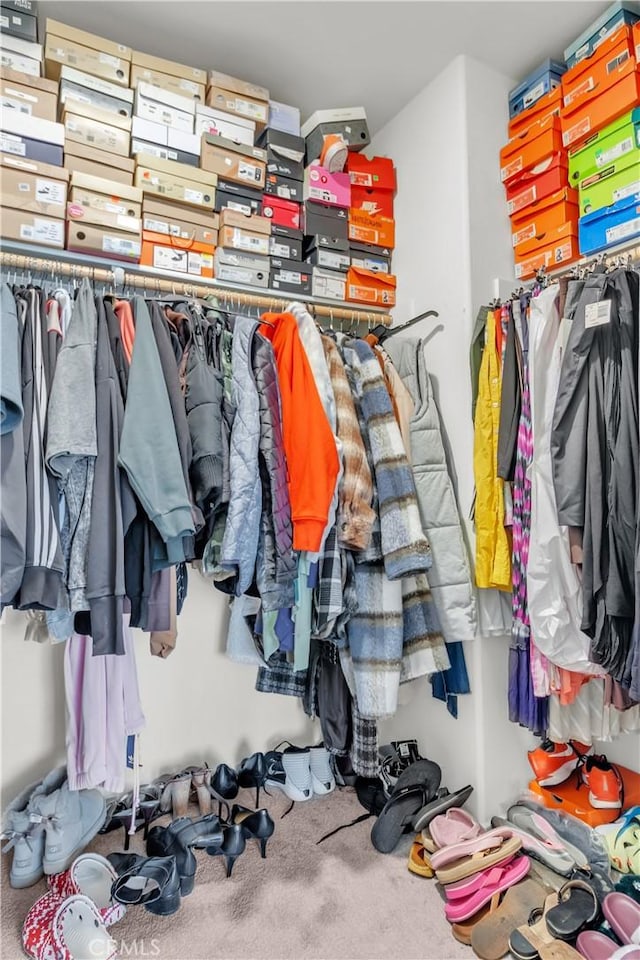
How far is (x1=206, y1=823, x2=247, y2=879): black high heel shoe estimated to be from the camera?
1660mm

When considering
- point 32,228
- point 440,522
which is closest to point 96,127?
point 32,228

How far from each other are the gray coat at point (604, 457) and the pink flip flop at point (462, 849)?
0.60 metres

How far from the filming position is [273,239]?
2154 mm

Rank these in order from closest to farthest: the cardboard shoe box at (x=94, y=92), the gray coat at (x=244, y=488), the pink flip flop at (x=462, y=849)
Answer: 1. the gray coat at (x=244, y=488)
2. the pink flip flop at (x=462, y=849)
3. the cardboard shoe box at (x=94, y=92)

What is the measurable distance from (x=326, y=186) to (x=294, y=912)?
7.77 ft

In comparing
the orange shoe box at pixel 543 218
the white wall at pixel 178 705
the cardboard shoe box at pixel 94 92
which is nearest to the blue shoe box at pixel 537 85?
the orange shoe box at pixel 543 218

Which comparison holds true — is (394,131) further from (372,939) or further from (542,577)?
(372,939)

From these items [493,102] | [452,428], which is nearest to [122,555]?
[452,428]

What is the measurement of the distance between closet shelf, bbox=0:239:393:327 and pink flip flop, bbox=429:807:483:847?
166 cm

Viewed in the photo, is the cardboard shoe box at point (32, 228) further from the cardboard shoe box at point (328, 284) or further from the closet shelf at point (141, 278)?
the cardboard shoe box at point (328, 284)

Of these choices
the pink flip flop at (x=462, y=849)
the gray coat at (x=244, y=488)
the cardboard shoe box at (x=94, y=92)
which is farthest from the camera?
the cardboard shoe box at (x=94, y=92)

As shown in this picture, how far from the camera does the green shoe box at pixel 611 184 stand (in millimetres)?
1686

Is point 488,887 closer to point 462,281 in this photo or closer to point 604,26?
point 462,281

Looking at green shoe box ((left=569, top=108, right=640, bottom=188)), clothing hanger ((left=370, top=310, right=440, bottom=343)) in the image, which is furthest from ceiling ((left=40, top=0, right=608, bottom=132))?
clothing hanger ((left=370, top=310, right=440, bottom=343))
